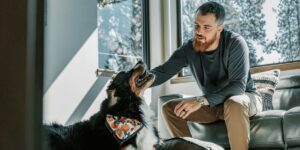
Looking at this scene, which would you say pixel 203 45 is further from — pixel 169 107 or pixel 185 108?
pixel 185 108

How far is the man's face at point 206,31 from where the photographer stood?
2.47m

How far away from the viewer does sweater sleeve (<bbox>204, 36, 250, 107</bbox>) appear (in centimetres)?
225

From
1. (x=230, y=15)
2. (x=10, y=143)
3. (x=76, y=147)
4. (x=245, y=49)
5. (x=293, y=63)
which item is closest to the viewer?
(x=10, y=143)

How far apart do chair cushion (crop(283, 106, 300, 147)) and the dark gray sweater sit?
12.7 inches

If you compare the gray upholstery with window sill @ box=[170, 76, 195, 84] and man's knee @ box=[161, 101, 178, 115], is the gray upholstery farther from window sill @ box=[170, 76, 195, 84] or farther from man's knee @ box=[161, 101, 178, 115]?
window sill @ box=[170, 76, 195, 84]

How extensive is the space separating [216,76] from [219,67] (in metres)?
0.07

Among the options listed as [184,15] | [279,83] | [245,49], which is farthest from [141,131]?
[184,15]

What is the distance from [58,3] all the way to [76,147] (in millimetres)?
1760

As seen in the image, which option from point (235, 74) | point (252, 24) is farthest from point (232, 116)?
point (252, 24)

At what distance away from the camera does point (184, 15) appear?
14.3 feet

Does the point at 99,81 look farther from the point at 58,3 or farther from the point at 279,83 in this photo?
the point at 279,83

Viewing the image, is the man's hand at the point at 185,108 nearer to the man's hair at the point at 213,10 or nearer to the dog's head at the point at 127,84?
the dog's head at the point at 127,84

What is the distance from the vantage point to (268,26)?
12.0ft

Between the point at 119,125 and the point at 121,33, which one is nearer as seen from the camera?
the point at 119,125
